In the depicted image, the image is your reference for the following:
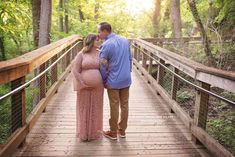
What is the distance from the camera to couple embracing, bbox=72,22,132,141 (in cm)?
436

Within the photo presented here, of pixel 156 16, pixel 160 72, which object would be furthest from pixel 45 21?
pixel 156 16

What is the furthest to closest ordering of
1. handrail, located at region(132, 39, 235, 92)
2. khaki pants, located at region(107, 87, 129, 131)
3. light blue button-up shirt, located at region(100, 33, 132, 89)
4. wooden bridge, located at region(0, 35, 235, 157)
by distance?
khaki pants, located at region(107, 87, 129, 131)
light blue button-up shirt, located at region(100, 33, 132, 89)
wooden bridge, located at region(0, 35, 235, 157)
handrail, located at region(132, 39, 235, 92)

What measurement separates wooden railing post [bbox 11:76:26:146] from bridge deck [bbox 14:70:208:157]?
1.10 feet

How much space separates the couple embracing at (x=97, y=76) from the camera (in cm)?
436

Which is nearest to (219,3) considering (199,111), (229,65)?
(229,65)

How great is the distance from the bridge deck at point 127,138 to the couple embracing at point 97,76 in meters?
0.25

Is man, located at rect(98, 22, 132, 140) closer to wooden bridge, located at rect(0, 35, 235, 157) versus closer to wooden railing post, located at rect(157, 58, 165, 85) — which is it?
wooden bridge, located at rect(0, 35, 235, 157)

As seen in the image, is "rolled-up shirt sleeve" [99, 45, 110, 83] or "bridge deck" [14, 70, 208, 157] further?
"rolled-up shirt sleeve" [99, 45, 110, 83]

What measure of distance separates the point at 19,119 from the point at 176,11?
1091cm

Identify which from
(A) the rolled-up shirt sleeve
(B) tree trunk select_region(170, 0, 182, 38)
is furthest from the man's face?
(B) tree trunk select_region(170, 0, 182, 38)

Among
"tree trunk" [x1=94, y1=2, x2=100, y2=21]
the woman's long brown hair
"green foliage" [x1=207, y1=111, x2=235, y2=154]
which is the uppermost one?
"tree trunk" [x1=94, y1=2, x2=100, y2=21]

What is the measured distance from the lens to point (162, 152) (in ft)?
13.6

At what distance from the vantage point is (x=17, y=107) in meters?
3.91

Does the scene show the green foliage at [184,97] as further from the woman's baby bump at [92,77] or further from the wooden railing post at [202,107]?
the woman's baby bump at [92,77]
